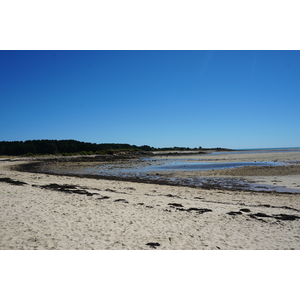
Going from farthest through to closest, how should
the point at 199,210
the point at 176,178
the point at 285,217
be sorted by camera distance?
the point at 176,178 < the point at 199,210 < the point at 285,217

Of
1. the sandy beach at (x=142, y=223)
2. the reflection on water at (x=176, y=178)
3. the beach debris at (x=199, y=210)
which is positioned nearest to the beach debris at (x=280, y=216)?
the sandy beach at (x=142, y=223)

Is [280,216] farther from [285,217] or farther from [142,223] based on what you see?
[142,223]

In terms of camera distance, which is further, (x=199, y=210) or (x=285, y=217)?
(x=199, y=210)

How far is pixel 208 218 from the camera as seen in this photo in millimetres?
8211

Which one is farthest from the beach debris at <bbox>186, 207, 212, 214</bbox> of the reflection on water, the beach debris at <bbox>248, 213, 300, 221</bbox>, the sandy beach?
the reflection on water

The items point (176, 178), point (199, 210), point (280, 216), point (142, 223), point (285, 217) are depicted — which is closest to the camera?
point (142, 223)

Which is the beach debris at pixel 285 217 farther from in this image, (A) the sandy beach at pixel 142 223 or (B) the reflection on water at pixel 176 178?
(B) the reflection on water at pixel 176 178

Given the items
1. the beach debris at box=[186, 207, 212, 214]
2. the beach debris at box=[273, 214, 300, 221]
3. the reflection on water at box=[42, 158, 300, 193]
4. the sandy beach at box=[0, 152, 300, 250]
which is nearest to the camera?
the sandy beach at box=[0, 152, 300, 250]

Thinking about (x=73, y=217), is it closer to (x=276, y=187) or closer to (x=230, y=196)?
(x=230, y=196)

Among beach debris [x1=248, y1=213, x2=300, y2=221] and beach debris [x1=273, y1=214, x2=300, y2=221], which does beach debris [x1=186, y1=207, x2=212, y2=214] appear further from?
beach debris [x1=273, y1=214, x2=300, y2=221]

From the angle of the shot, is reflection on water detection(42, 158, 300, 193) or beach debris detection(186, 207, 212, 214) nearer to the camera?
beach debris detection(186, 207, 212, 214)

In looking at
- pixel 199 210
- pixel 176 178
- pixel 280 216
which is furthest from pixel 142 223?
pixel 176 178
